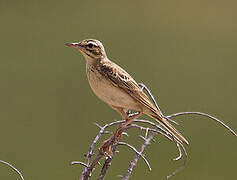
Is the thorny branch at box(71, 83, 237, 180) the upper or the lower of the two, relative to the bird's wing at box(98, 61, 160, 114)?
lower

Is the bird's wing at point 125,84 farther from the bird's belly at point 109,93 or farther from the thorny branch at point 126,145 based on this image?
the thorny branch at point 126,145

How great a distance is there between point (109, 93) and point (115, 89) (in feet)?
0.33

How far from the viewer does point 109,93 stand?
16.1ft

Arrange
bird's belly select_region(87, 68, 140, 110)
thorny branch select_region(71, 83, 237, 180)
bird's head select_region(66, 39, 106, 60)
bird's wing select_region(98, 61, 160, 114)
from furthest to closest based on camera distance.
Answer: bird's head select_region(66, 39, 106, 60), bird's wing select_region(98, 61, 160, 114), bird's belly select_region(87, 68, 140, 110), thorny branch select_region(71, 83, 237, 180)

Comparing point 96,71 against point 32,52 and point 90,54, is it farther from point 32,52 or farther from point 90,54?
point 32,52

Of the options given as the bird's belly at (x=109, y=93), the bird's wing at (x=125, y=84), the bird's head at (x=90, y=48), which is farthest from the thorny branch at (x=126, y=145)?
the bird's head at (x=90, y=48)

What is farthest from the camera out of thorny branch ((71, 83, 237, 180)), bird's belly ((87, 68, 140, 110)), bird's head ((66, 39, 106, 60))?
bird's head ((66, 39, 106, 60))

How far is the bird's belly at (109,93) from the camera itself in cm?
486

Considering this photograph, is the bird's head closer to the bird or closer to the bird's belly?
the bird

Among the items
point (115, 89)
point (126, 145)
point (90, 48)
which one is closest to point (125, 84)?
point (115, 89)

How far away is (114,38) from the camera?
555 inches

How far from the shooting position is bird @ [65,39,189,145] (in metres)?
4.90

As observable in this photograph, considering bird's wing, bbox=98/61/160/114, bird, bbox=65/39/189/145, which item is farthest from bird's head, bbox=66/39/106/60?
bird's wing, bbox=98/61/160/114

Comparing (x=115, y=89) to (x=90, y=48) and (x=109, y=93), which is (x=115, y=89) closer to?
(x=109, y=93)
